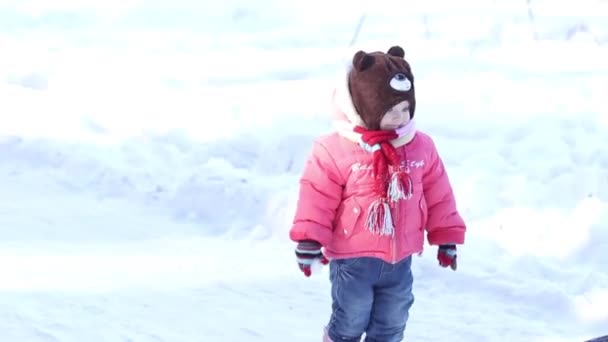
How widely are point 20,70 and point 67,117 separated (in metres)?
1.33

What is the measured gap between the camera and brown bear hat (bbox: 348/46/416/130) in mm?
3629

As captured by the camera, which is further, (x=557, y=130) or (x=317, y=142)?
(x=557, y=130)

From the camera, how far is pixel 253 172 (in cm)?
648

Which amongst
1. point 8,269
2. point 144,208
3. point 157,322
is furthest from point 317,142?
point 144,208

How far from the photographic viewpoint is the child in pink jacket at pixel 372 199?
3611mm

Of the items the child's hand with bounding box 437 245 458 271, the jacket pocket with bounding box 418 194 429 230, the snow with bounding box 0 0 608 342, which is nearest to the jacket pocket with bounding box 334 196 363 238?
the jacket pocket with bounding box 418 194 429 230

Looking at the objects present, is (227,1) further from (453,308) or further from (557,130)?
(453,308)

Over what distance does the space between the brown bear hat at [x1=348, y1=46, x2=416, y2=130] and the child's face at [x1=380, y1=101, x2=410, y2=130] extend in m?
0.01

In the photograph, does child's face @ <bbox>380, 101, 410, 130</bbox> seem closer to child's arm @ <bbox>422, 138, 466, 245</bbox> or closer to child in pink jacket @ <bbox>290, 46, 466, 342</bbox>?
child in pink jacket @ <bbox>290, 46, 466, 342</bbox>

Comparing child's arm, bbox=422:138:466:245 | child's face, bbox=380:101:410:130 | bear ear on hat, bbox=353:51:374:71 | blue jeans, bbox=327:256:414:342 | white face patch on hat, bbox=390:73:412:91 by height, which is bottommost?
blue jeans, bbox=327:256:414:342

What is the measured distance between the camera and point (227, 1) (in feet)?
37.1

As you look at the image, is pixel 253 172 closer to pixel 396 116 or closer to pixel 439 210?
pixel 439 210

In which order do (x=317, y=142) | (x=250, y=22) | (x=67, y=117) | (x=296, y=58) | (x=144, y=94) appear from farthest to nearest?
(x=250, y=22), (x=296, y=58), (x=144, y=94), (x=67, y=117), (x=317, y=142)

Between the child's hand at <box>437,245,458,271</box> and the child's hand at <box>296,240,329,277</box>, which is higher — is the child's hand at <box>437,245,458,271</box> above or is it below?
below
